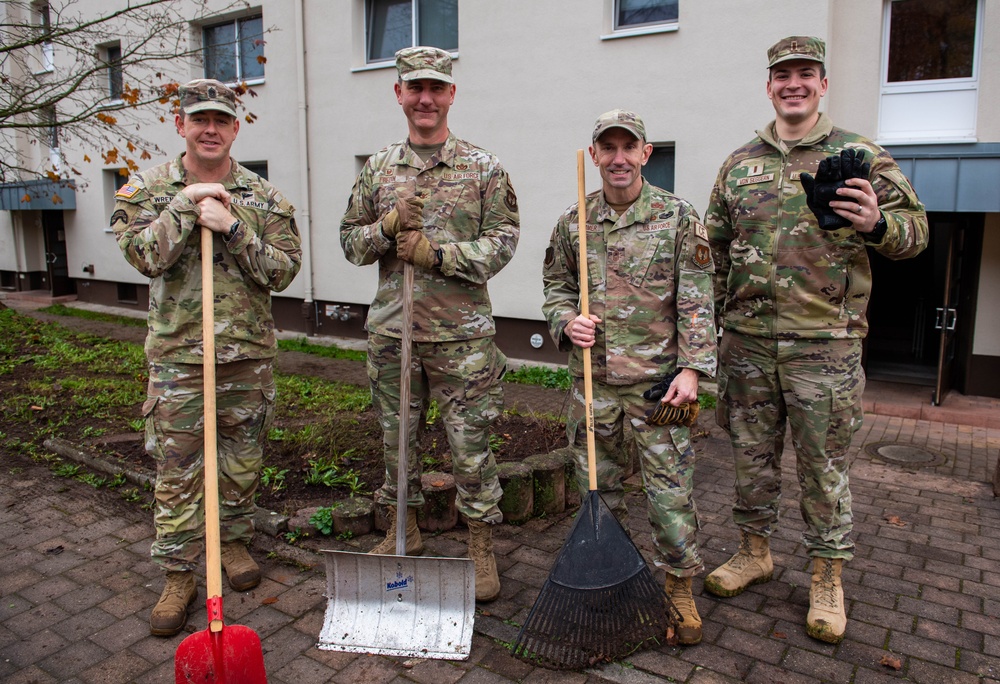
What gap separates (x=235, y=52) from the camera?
12148 mm

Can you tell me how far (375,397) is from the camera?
3.61m

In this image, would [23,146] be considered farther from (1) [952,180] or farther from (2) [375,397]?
(1) [952,180]

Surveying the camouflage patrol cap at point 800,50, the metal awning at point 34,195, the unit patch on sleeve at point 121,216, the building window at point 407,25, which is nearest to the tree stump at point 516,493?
the unit patch on sleeve at point 121,216

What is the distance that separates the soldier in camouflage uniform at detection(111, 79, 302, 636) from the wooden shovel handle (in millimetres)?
297

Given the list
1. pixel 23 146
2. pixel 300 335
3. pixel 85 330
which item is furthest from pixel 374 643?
pixel 23 146

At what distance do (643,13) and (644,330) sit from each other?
653 centimetres

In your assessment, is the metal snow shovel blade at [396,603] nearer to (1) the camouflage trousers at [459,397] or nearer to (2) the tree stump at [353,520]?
(1) the camouflage trousers at [459,397]

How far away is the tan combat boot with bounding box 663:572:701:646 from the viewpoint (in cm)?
303

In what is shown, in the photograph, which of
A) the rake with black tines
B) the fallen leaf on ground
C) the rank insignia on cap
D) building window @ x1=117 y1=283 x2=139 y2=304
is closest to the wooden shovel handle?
the rank insignia on cap

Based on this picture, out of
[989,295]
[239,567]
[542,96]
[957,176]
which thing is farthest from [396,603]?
[542,96]

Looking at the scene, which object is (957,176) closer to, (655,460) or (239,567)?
(655,460)

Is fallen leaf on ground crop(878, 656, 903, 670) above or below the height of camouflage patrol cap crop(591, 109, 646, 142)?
below

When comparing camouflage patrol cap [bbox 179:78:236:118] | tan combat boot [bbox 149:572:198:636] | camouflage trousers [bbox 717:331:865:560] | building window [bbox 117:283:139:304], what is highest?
camouflage patrol cap [bbox 179:78:236:118]

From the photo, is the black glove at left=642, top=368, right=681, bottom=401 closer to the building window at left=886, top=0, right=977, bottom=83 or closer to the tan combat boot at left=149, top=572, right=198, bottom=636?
the tan combat boot at left=149, top=572, right=198, bottom=636
